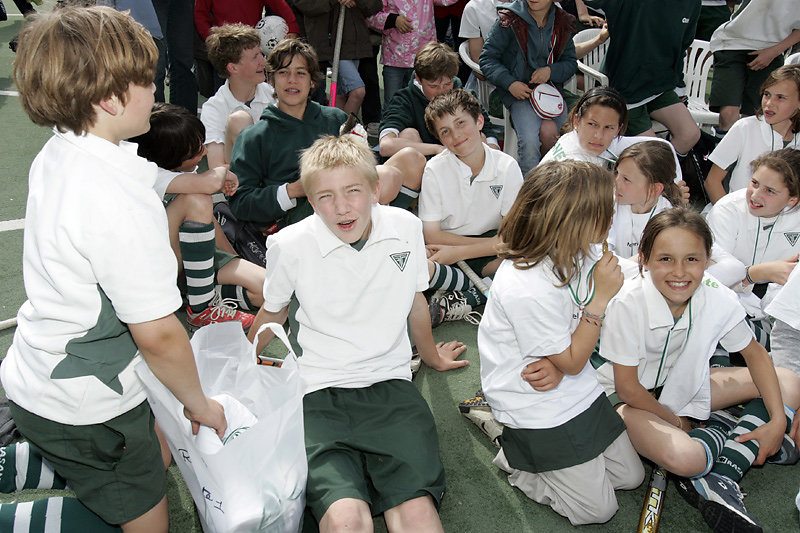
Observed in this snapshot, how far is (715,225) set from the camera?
2.87 metres

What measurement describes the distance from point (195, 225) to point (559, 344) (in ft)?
5.65

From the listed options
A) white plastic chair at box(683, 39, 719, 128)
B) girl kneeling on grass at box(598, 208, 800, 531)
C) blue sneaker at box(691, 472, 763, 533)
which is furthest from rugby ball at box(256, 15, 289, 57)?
blue sneaker at box(691, 472, 763, 533)

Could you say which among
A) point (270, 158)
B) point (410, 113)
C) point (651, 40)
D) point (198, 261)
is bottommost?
point (198, 261)

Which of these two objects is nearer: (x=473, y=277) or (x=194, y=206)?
(x=194, y=206)

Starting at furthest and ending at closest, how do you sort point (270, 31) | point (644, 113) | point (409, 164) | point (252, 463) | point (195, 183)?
point (270, 31), point (644, 113), point (409, 164), point (195, 183), point (252, 463)

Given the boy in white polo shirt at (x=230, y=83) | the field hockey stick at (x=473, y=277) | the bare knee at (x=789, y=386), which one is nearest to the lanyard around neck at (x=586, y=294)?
the bare knee at (x=789, y=386)

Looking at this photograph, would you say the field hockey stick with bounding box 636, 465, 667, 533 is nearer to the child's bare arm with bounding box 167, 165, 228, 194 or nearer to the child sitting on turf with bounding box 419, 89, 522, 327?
the child sitting on turf with bounding box 419, 89, 522, 327

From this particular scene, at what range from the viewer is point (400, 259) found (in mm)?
2109

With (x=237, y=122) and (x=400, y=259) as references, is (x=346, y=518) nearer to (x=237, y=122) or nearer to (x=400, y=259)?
(x=400, y=259)

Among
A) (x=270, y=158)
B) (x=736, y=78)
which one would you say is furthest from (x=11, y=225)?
(x=736, y=78)

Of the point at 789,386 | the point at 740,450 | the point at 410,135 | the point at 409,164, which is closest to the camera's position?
the point at 740,450

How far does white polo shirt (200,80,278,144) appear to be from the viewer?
12.5 ft

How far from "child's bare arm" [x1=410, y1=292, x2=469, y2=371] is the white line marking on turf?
8.31 feet

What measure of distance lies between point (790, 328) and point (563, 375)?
1105 mm
